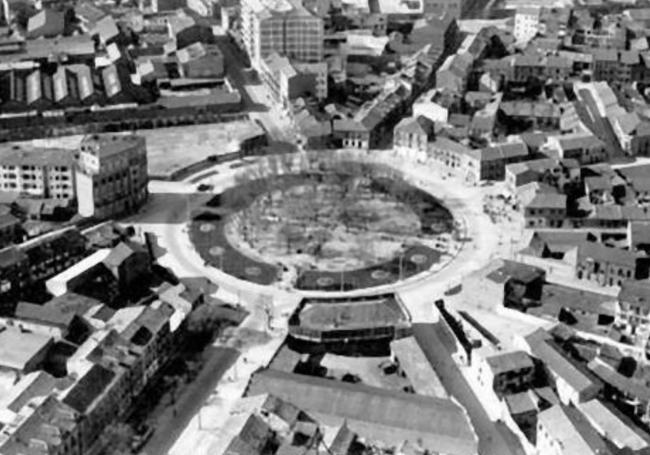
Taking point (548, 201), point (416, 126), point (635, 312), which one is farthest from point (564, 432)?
point (416, 126)

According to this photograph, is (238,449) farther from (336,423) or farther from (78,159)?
(78,159)

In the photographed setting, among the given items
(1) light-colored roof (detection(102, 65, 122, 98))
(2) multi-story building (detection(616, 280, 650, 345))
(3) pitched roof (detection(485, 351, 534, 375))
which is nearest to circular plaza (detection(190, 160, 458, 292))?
(2) multi-story building (detection(616, 280, 650, 345))

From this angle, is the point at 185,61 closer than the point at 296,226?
No

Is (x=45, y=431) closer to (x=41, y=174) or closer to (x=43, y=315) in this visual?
(x=43, y=315)

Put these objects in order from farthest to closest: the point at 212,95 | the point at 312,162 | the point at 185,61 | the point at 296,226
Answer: the point at 185,61
the point at 212,95
the point at 312,162
the point at 296,226

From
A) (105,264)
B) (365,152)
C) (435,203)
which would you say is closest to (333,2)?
(365,152)

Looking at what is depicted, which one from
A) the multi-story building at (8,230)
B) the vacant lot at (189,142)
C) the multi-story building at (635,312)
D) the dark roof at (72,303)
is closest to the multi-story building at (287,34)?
the vacant lot at (189,142)

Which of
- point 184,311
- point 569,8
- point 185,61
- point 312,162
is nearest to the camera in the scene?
point 184,311
